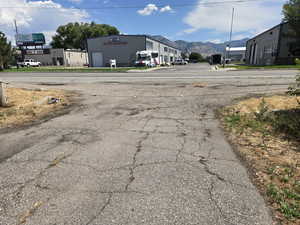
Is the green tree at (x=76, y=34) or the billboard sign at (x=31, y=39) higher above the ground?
the green tree at (x=76, y=34)

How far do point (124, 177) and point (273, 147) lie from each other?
9.86 ft

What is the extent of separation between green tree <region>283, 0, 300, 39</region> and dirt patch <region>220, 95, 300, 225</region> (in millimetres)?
32998

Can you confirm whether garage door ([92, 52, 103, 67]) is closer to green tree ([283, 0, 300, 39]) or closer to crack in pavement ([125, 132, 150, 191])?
green tree ([283, 0, 300, 39])

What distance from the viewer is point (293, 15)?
30828 millimetres

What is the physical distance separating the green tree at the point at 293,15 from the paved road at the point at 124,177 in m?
36.5

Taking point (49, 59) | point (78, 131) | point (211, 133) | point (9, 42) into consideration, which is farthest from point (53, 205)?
point (49, 59)

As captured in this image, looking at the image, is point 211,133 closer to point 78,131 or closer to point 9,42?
point 78,131

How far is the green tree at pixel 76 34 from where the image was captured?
7956 centimetres

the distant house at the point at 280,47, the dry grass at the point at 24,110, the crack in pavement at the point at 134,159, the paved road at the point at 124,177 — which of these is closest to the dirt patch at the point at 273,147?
the paved road at the point at 124,177

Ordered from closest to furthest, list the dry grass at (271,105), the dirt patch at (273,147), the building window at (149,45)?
the dirt patch at (273,147), the dry grass at (271,105), the building window at (149,45)

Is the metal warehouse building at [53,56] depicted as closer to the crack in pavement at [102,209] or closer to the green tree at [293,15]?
the green tree at [293,15]

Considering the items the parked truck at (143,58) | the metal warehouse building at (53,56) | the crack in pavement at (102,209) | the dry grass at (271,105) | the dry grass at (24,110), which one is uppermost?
the metal warehouse building at (53,56)

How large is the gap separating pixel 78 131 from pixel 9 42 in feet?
135

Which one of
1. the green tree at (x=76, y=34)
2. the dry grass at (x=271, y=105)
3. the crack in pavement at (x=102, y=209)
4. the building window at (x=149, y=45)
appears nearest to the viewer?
the crack in pavement at (x=102, y=209)
